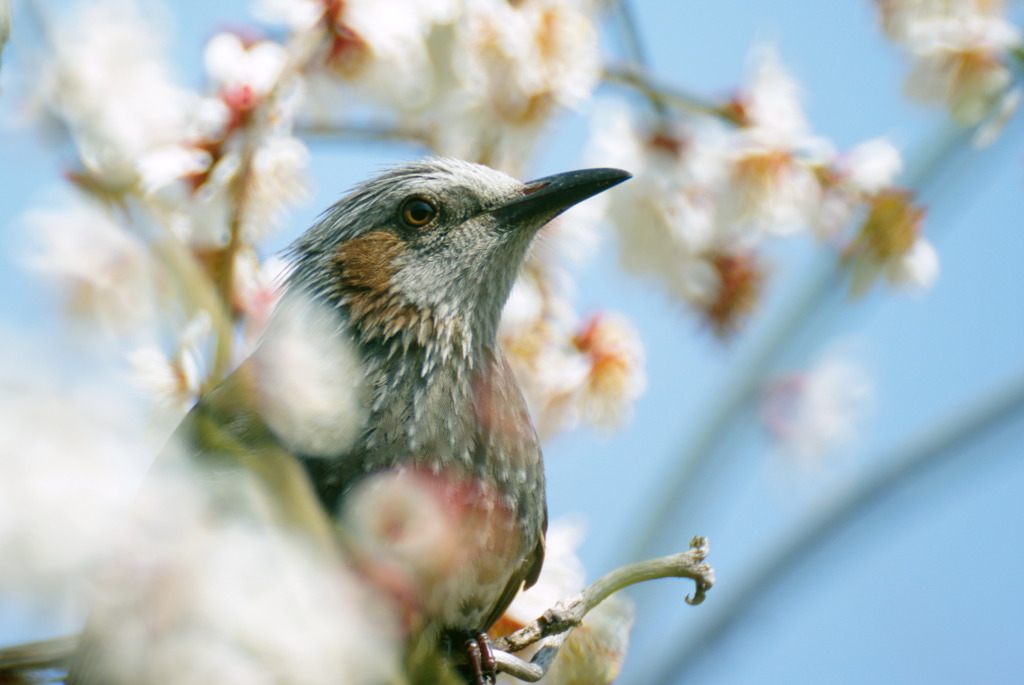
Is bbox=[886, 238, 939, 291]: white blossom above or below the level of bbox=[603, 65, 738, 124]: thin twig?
below

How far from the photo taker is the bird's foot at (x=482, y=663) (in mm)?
2113

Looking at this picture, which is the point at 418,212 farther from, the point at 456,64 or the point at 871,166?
the point at 871,166

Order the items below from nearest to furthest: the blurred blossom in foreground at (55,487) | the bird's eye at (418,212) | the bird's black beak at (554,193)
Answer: the blurred blossom in foreground at (55,487) < the bird's black beak at (554,193) < the bird's eye at (418,212)

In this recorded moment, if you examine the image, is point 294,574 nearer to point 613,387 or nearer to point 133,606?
point 133,606

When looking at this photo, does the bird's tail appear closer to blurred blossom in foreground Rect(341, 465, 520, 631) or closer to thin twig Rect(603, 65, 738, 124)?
blurred blossom in foreground Rect(341, 465, 520, 631)

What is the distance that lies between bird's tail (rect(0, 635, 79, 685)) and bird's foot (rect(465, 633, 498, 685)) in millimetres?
825

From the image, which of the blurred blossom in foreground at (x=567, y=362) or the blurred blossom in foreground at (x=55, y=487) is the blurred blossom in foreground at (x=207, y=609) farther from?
the blurred blossom in foreground at (x=567, y=362)

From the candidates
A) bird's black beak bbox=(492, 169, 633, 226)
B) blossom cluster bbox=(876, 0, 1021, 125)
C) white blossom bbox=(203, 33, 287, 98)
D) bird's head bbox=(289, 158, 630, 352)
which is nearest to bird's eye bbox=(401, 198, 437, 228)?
bird's head bbox=(289, 158, 630, 352)

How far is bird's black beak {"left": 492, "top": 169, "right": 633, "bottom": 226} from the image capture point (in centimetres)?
245

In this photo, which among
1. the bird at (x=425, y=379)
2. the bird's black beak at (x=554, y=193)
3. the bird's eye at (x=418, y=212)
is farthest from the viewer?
the bird's eye at (x=418, y=212)

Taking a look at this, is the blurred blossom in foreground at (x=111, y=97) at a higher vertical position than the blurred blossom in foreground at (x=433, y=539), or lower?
higher

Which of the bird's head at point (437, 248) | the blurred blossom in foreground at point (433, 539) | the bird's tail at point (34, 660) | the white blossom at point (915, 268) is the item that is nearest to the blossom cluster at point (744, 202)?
the white blossom at point (915, 268)

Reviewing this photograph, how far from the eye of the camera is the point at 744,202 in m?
2.89

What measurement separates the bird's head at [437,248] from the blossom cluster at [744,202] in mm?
473
